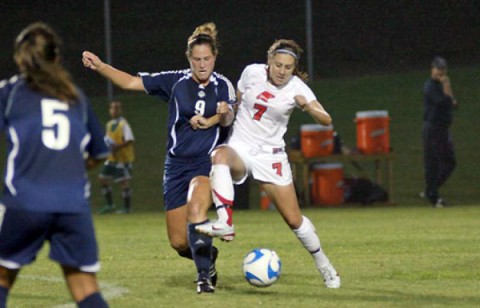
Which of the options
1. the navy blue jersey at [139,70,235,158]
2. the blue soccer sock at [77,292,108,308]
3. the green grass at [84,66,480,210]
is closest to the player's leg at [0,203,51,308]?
the blue soccer sock at [77,292,108,308]

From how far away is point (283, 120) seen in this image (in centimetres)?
870

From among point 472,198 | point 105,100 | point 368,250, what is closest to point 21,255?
point 368,250

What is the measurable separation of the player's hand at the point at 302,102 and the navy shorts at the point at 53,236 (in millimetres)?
2972

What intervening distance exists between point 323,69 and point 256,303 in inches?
792

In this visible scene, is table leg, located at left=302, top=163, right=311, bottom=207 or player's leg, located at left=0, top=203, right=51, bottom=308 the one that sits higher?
player's leg, located at left=0, top=203, right=51, bottom=308

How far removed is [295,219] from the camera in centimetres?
862

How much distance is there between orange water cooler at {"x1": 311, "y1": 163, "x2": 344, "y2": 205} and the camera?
19.2 metres

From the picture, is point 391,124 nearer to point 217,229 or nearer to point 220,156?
point 220,156

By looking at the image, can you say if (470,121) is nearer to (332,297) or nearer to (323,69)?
(323,69)

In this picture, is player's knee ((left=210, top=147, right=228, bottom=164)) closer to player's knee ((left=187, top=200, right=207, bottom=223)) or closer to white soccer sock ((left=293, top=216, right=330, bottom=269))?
player's knee ((left=187, top=200, right=207, bottom=223))

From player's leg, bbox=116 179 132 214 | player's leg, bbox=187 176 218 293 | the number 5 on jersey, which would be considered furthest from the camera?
player's leg, bbox=116 179 132 214

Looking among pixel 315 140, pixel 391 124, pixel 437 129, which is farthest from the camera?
pixel 391 124

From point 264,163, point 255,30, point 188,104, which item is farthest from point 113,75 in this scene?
point 255,30

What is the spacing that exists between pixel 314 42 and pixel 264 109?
778 inches
